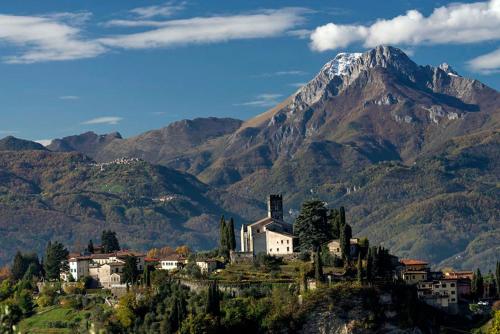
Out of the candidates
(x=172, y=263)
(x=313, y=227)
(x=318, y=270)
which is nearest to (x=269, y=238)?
(x=313, y=227)

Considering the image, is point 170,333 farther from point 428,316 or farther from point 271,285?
point 428,316

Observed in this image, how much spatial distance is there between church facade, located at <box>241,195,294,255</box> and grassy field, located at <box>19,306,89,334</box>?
78.5 ft

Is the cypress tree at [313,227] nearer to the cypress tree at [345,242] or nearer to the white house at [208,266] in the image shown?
the cypress tree at [345,242]

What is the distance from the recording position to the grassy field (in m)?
130

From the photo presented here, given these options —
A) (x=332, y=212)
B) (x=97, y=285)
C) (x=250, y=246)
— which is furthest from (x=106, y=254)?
(x=332, y=212)

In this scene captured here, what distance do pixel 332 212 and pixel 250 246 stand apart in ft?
38.6

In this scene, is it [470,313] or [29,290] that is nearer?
[470,313]

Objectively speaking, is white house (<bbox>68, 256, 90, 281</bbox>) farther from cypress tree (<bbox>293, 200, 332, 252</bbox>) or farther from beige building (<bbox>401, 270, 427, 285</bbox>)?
beige building (<bbox>401, 270, 427, 285</bbox>)

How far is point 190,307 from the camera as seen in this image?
386ft

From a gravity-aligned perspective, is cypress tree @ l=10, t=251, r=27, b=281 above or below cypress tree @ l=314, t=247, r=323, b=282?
above

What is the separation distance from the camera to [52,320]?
134125 millimetres

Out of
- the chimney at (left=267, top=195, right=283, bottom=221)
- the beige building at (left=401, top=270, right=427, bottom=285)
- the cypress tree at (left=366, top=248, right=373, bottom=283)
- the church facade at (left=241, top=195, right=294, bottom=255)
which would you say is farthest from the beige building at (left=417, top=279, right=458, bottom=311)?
the chimney at (left=267, top=195, right=283, bottom=221)

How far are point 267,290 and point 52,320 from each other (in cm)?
2895

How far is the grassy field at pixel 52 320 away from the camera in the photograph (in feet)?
427
